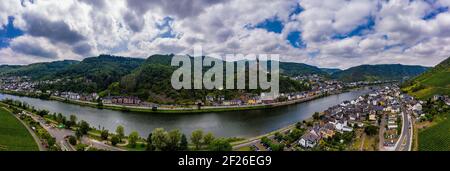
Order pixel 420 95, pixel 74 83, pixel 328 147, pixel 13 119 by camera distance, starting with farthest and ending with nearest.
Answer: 1. pixel 74 83
2. pixel 420 95
3. pixel 13 119
4. pixel 328 147

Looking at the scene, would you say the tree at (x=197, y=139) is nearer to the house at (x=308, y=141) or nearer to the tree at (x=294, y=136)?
the tree at (x=294, y=136)

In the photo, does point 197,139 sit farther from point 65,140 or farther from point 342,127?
point 342,127

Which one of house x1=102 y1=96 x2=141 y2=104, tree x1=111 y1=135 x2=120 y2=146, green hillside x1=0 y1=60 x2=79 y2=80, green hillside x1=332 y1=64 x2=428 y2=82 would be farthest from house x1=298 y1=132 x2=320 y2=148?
green hillside x1=332 y1=64 x2=428 y2=82

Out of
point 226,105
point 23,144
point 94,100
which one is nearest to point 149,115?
point 226,105

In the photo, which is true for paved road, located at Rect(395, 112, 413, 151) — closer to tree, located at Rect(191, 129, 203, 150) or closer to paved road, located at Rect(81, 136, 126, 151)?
tree, located at Rect(191, 129, 203, 150)

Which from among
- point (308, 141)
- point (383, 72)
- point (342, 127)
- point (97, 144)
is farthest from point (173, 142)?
point (383, 72)

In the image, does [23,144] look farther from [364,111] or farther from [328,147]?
[364,111]
